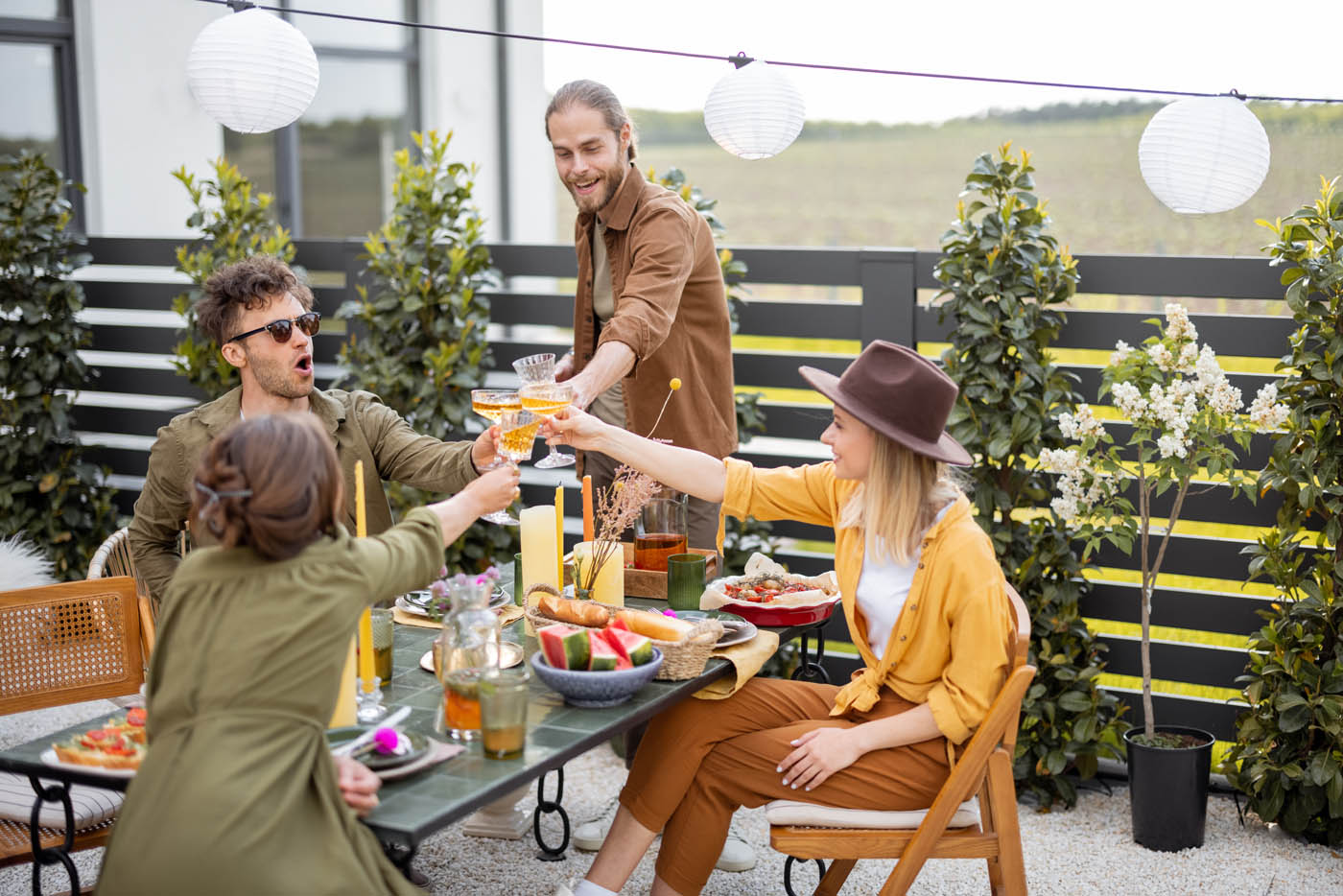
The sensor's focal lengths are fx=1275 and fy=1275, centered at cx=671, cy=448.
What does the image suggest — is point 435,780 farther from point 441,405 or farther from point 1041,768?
point 441,405

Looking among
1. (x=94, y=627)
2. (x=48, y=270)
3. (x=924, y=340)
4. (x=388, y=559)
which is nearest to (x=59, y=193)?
(x=48, y=270)

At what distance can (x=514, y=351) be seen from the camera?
509cm

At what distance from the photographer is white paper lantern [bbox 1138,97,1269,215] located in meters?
3.15

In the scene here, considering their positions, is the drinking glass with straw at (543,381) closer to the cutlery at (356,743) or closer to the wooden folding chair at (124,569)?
the cutlery at (356,743)

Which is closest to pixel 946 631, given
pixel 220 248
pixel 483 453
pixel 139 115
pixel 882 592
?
pixel 882 592

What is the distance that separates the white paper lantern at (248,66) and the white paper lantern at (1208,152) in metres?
2.21

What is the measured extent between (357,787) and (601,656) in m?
0.55

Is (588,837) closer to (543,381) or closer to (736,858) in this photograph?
(736,858)

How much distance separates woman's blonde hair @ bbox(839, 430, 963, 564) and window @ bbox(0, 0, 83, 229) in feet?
16.3

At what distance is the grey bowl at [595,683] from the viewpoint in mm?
2213

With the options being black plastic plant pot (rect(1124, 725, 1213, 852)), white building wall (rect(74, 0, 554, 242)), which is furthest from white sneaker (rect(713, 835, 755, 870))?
white building wall (rect(74, 0, 554, 242))

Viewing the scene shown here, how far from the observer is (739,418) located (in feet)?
14.7

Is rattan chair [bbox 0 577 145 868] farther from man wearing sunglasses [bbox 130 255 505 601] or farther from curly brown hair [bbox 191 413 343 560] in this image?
curly brown hair [bbox 191 413 343 560]

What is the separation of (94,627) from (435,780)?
132cm
